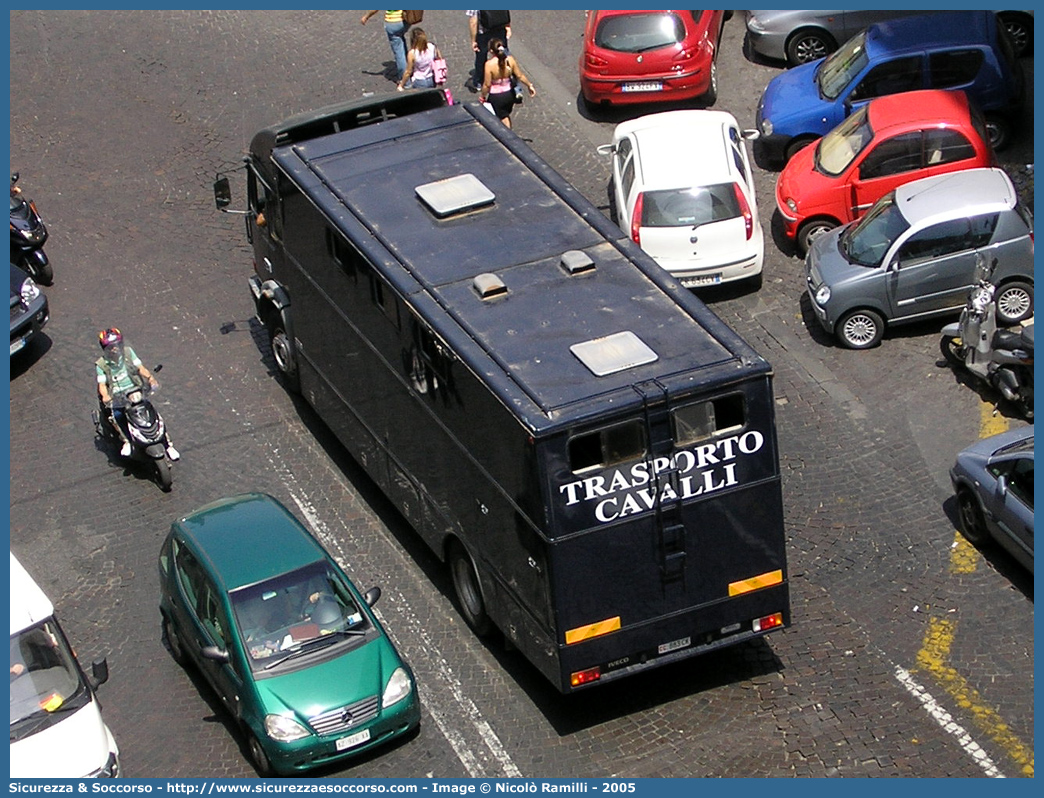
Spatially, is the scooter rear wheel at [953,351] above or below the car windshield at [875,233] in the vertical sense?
below

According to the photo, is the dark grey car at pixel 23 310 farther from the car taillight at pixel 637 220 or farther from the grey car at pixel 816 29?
the grey car at pixel 816 29

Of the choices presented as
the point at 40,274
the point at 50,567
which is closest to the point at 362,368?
the point at 50,567

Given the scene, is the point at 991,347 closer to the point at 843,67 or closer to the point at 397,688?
the point at 843,67

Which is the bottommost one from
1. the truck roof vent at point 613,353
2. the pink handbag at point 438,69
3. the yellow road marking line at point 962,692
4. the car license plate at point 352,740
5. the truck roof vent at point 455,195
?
the yellow road marking line at point 962,692

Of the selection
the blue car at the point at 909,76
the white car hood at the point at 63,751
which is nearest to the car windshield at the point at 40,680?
the white car hood at the point at 63,751

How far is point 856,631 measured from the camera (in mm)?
15492

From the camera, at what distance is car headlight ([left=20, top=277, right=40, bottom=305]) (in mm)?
19953

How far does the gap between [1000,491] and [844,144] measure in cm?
732

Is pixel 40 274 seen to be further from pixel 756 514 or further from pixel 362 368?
pixel 756 514

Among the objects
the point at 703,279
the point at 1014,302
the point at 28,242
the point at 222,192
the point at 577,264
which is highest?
the point at 577,264

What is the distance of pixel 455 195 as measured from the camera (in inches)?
634

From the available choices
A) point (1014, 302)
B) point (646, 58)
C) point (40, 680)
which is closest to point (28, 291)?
point (40, 680)

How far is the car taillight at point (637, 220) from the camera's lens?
68.0ft

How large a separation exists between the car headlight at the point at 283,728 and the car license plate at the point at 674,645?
299 centimetres
